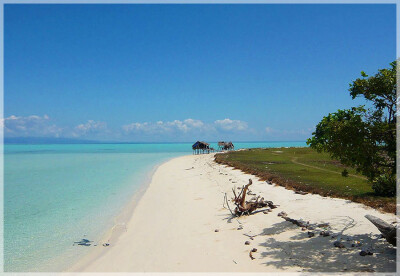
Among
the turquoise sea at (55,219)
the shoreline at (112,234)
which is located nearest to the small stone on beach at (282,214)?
the shoreline at (112,234)

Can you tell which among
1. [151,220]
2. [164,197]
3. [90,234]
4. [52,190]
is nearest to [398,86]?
[151,220]

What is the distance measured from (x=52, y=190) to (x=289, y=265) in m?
27.9

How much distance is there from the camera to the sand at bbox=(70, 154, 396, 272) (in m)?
9.31

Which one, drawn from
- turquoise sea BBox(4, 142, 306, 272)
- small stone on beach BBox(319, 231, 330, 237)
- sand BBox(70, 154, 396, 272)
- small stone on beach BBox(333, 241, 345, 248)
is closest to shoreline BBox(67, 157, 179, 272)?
sand BBox(70, 154, 396, 272)

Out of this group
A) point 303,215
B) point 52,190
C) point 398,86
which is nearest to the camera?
point 398,86

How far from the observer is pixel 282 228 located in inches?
504

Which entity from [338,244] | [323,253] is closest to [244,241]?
[323,253]

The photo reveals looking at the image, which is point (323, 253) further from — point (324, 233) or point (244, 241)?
point (244, 241)

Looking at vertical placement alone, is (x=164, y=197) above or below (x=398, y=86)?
below

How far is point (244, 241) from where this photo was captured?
465 inches

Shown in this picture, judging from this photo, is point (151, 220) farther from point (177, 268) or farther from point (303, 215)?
point (303, 215)

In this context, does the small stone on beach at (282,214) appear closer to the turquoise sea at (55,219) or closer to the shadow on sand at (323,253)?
the shadow on sand at (323,253)

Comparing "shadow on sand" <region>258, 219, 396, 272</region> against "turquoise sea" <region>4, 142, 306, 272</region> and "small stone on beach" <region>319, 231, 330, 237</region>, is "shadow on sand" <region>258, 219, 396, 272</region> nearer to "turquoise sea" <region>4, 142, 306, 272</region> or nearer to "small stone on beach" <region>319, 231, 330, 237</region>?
"small stone on beach" <region>319, 231, 330, 237</region>

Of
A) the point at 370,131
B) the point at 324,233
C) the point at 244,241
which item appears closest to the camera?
the point at 370,131
